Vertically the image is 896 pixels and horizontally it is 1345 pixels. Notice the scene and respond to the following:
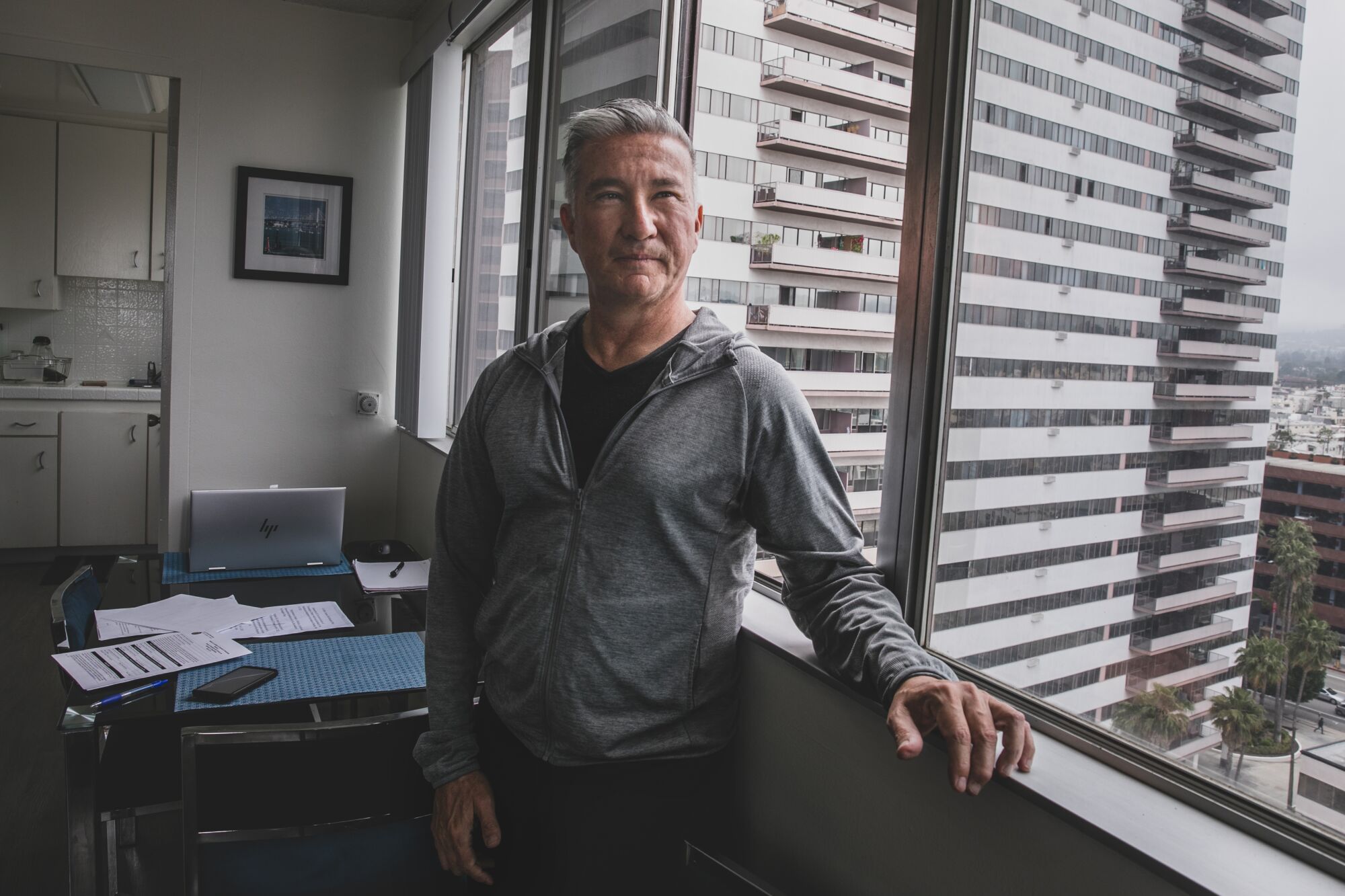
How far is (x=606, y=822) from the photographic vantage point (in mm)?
1296

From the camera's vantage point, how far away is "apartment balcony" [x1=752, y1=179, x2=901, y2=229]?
5.19ft

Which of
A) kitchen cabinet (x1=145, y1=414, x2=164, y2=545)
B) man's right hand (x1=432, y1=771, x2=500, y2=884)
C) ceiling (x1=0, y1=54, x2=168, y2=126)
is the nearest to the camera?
man's right hand (x1=432, y1=771, x2=500, y2=884)

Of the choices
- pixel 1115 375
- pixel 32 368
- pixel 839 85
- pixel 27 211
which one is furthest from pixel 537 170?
pixel 32 368

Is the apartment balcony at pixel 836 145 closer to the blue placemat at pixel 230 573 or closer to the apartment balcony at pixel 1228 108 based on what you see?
the apartment balcony at pixel 1228 108

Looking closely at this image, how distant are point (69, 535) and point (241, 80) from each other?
2.86 meters

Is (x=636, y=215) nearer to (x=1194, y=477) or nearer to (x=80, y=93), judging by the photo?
(x=1194, y=477)

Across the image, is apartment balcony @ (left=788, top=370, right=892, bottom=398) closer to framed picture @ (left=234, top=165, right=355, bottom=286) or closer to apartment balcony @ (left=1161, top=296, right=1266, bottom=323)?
apartment balcony @ (left=1161, top=296, right=1266, bottom=323)

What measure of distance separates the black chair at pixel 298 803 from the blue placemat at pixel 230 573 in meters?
1.21

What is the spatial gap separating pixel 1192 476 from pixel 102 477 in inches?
224

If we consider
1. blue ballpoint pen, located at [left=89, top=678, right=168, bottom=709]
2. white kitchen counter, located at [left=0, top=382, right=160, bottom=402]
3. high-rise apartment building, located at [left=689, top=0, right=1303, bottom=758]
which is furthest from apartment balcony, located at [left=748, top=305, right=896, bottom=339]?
white kitchen counter, located at [left=0, top=382, right=160, bottom=402]

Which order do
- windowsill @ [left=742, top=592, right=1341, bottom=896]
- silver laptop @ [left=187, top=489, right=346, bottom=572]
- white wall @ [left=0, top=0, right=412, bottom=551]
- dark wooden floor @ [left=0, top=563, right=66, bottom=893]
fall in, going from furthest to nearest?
white wall @ [left=0, top=0, right=412, bottom=551] → silver laptop @ [left=187, top=489, right=346, bottom=572] → dark wooden floor @ [left=0, top=563, right=66, bottom=893] → windowsill @ [left=742, top=592, right=1341, bottom=896]

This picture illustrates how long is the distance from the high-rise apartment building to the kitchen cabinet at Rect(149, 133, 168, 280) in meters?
5.33

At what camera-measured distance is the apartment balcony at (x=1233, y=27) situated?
96 centimetres

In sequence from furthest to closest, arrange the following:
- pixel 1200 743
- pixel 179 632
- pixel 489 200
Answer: pixel 489 200 → pixel 179 632 → pixel 1200 743
